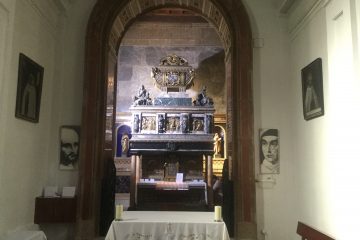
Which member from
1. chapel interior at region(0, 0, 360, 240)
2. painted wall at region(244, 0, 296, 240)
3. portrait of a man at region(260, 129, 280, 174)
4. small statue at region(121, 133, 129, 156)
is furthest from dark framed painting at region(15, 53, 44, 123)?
small statue at region(121, 133, 129, 156)

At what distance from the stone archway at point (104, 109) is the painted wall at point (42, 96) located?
350mm

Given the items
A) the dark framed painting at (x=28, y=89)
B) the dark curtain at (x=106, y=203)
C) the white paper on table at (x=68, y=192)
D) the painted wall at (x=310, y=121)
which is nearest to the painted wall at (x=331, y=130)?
the painted wall at (x=310, y=121)

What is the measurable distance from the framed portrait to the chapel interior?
2 centimetres

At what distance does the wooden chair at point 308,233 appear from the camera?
438 cm

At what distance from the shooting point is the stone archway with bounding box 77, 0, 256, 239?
5441mm

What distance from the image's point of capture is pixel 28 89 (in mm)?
4859

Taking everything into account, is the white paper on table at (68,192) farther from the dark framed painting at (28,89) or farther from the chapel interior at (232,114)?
the dark framed painting at (28,89)

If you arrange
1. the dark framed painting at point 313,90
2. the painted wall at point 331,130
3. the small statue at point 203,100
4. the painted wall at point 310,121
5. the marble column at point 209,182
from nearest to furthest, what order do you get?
the painted wall at point 331,130
the painted wall at point 310,121
the dark framed painting at point 313,90
the marble column at point 209,182
the small statue at point 203,100

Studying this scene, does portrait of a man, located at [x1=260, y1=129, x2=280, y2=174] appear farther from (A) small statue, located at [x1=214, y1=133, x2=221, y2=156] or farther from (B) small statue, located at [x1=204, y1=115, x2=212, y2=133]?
(A) small statue, located at [x1=214, y1=133, x2=221, y2=156]

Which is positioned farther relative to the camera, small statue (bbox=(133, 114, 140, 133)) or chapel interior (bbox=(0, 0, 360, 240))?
small statue (bbox=(133, 114, 140, 133))

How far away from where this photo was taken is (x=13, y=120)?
4.45 metres

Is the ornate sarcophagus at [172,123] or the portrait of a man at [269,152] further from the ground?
the ornate sarcophagus at [172,123]

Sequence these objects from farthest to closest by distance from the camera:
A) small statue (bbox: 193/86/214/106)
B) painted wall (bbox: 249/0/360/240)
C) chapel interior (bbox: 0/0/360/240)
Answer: small statue (bbox: 193/86/214/106) → chapel interior (bbox: 0/0/360/240) → painted wall (bbox: 249/0/360/240)

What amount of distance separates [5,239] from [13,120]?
1442mm
